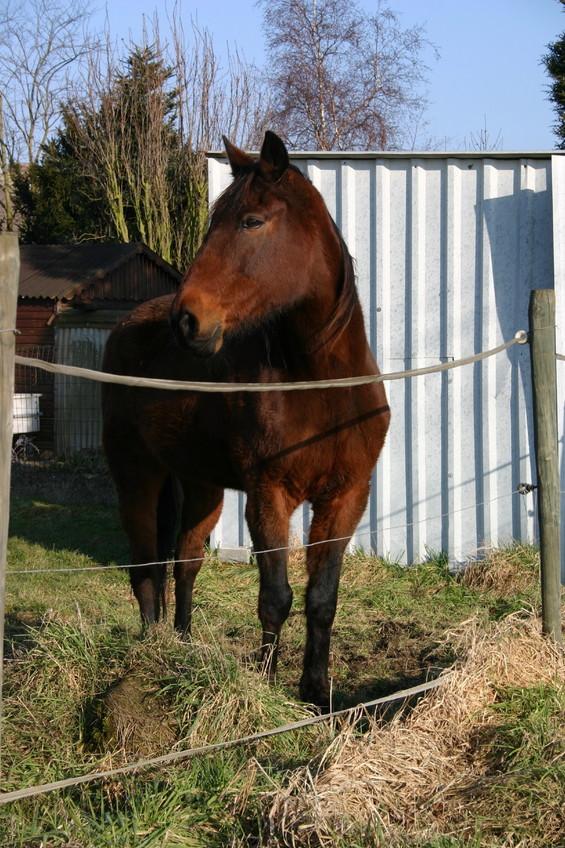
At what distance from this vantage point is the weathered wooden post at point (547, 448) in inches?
143

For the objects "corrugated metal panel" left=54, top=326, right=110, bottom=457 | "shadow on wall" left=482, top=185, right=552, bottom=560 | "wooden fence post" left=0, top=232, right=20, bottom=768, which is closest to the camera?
"wooden fence post" left=0, top=232, right=20, bottom=768

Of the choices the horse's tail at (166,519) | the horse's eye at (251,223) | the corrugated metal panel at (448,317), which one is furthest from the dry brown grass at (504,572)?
the horse's eye at (251,223)

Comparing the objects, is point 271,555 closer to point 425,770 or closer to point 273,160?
point 425,770

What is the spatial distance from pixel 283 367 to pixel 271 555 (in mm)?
860

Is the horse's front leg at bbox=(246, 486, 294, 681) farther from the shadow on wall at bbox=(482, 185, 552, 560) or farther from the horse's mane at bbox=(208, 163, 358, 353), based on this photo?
the shadow on wall at bbox=(482, 185, 552, 560)

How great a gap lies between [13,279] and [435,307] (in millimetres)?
5056

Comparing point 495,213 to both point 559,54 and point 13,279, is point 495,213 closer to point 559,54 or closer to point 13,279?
point 13,279

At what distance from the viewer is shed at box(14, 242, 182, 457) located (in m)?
14.3

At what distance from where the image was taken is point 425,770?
2.73m

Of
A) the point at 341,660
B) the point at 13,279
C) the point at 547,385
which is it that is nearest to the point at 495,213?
the point at 547,385

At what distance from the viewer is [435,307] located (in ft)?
22.7

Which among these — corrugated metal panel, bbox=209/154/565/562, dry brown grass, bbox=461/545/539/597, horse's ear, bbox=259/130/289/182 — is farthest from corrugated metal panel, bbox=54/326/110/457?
horse's ear, bbox=259/130/289/182

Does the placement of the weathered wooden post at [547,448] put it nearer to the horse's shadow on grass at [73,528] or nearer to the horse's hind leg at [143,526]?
the horse's hind leg at [143,526]

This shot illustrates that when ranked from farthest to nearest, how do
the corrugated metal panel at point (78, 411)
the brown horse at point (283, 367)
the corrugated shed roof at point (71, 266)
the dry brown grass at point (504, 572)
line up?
the corrugated shed roof at point (71, 266) → the corrugated metal panel at point (78, 411) → the dry brown grass at point (504, 572) → the brown horse at point (283, 367)
